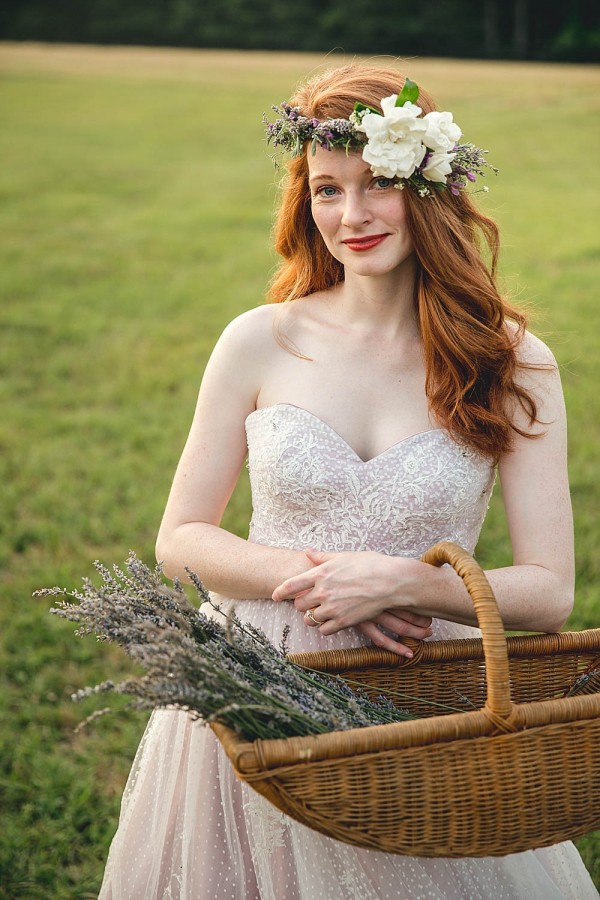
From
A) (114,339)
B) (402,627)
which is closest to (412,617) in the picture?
(402,627)

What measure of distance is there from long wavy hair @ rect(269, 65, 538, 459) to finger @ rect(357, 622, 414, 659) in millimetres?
515

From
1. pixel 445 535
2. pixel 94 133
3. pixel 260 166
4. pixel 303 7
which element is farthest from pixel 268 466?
pixel 303 7

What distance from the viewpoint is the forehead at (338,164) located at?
6.97 ft

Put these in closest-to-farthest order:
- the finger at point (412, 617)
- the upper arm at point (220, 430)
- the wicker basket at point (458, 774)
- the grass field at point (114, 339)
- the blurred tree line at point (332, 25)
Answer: the wicker basket at point (458, 774)
the finger at point (412, 617)
the upper arm at point (220, 430)
the grass field at point (114, 339)
the blurred tree line at point (332, 25)

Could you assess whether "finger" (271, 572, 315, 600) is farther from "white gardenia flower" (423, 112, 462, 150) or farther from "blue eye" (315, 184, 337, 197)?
"white gardenia flower" (423, 112, 462, 150)

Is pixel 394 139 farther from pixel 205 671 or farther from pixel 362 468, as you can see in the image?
pixel 205 671

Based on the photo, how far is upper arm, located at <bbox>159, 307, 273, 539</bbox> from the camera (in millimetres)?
2279

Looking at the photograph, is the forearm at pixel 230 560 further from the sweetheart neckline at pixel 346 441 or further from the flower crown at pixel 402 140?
the flower crown at pixel 402 140

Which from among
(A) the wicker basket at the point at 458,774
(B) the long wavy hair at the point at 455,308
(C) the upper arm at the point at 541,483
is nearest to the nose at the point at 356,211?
(B) the long wavy hair at the point at 455,308

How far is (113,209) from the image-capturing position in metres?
12.0

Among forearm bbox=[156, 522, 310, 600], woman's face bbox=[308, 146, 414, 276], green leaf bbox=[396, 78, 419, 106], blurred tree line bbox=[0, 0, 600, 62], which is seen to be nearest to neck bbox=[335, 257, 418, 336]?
woman's face bbox=[308, 146, 414, 276]

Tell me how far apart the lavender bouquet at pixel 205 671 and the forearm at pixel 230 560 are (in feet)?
0.91

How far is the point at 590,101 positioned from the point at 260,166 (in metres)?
9.26

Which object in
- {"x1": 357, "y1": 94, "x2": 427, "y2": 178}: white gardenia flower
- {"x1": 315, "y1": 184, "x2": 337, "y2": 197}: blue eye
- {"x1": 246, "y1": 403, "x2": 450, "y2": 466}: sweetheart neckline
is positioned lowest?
{"x1": 246, "y1": 403, "x2": 450, "y2": 466}: sweetheart neckline
